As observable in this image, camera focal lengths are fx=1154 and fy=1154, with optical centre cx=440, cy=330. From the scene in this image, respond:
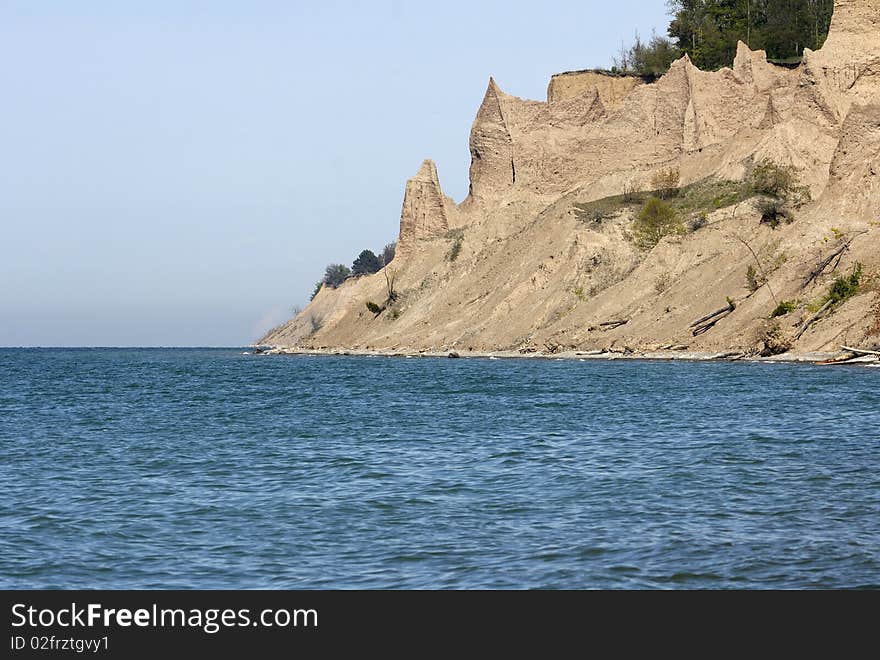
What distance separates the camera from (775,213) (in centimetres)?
7562

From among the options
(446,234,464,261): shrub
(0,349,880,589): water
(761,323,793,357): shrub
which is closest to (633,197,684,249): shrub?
(446,234,464,261): shrub

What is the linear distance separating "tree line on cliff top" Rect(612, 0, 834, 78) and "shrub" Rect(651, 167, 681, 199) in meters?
16.2

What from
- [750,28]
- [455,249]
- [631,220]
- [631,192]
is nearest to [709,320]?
[631,220]

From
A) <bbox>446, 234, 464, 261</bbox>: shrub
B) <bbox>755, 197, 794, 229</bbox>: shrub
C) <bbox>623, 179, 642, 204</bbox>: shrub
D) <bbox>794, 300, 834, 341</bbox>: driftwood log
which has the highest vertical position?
<bbox>623, 179, 642, 204</bbox>: shrub

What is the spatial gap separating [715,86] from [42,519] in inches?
3264

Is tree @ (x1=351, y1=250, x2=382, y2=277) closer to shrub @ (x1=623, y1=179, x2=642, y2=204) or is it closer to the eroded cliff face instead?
the eroded cliff face

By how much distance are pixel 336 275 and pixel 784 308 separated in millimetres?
128122

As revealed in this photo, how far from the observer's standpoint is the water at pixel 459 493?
563 inches

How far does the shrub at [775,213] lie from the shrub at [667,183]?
1190 cm

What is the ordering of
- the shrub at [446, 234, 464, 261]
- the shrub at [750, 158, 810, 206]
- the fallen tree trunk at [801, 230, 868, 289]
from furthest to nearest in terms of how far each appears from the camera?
1. the shrub at [446, 234, 464, 261]
2. the shrub at [750, 158, 810, 206]
3. the fallen tree trunk at [801, 230, 868, 289]

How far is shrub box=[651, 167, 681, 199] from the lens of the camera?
89.4 metres
